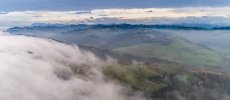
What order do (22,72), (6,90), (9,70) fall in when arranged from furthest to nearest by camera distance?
(22,72) < (9,70) < (6,90)

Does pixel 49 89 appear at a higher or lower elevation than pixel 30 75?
lower

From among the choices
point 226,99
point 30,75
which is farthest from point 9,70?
point 226,99

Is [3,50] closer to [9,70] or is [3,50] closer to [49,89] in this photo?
[9,70]

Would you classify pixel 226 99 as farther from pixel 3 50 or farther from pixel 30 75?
pixel 3 50

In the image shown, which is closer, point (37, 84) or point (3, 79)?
point (3, 79)

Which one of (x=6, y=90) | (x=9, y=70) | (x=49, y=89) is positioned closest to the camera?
(x=6, y=90)

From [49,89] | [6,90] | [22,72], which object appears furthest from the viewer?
[49,89]

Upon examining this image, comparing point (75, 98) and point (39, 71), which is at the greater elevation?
point (39, 71)

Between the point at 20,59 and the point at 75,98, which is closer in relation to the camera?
the point at 20,59

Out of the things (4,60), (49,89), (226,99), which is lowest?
(226,99)

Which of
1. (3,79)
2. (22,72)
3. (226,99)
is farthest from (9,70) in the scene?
(226,99)
